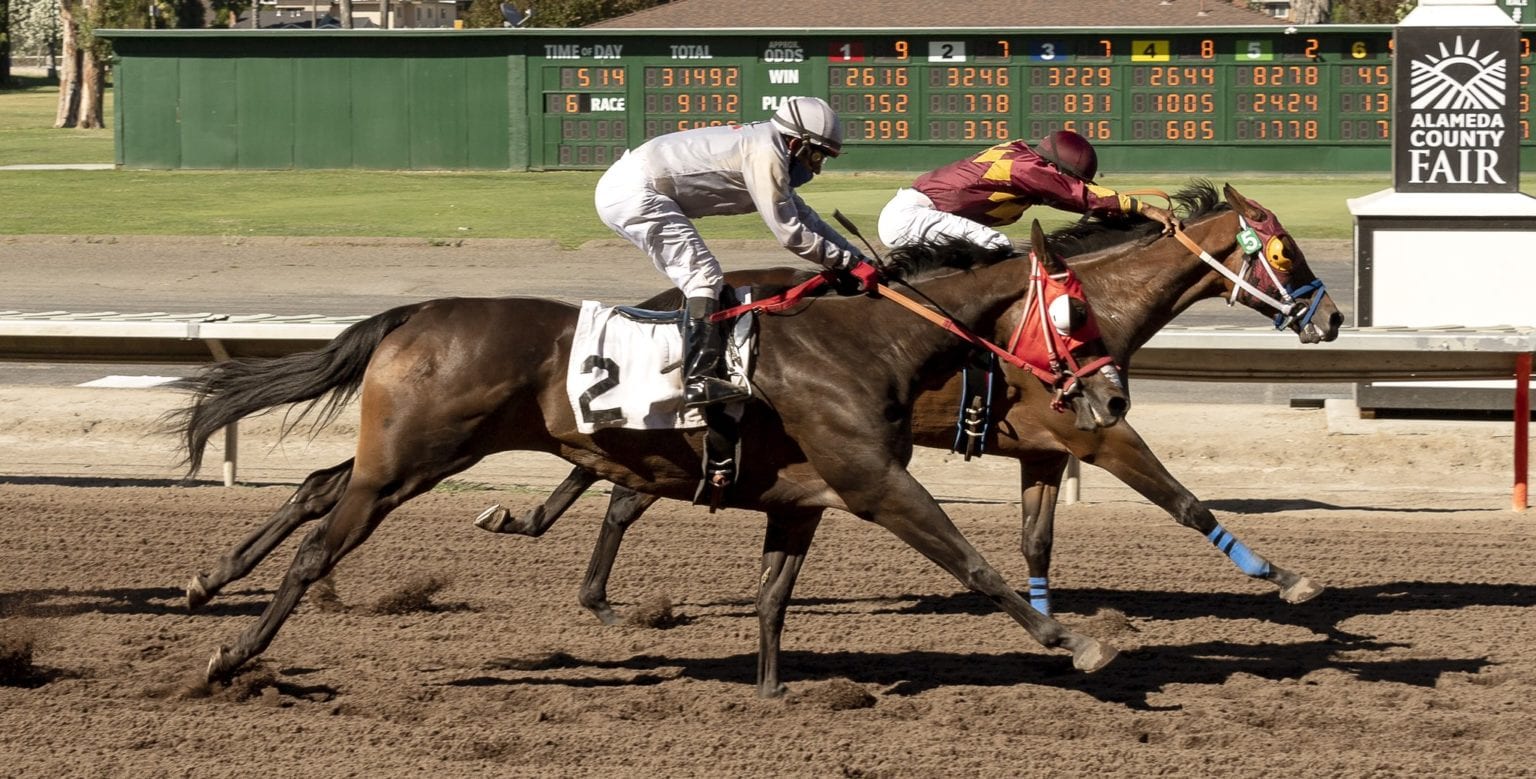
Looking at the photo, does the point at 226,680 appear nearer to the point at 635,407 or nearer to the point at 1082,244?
the point at 635,407

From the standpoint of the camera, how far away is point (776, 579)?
238 inches

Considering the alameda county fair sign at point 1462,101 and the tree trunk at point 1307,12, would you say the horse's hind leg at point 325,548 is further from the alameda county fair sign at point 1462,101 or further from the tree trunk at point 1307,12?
the tree trunk at point 1307,12

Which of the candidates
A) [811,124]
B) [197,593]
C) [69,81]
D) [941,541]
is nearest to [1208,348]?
[941,541]

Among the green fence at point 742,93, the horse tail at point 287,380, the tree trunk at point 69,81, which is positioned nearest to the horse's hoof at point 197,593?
the horse tail at point 287,380

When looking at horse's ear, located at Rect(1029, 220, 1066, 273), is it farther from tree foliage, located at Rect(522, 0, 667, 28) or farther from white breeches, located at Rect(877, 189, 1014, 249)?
tree foliage, located at Rect(522, 0, 667, 28)

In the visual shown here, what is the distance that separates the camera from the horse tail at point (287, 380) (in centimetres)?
610

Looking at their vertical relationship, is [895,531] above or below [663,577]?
above

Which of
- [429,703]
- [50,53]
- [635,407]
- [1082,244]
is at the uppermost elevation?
[50,53]

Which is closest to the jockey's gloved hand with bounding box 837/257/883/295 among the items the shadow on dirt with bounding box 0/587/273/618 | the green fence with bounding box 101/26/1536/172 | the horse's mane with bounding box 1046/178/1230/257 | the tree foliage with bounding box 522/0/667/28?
the horse's mane with bounding box 1046/178/1230/257

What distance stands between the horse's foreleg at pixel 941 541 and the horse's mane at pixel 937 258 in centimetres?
74

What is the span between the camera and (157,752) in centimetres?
521

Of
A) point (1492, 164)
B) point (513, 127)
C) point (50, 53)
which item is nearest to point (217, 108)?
point (513, 127)

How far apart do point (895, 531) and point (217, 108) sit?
81.2ft

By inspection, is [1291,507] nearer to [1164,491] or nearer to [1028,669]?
[1164,491]
